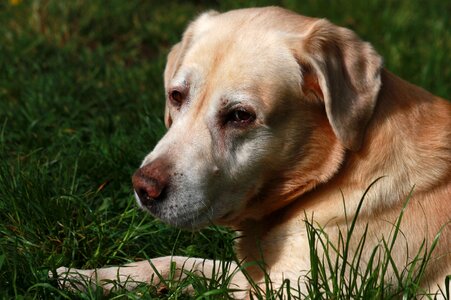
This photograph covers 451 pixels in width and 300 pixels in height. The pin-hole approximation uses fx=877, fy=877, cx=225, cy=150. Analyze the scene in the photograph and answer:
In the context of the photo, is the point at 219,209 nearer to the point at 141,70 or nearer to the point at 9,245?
the point at 9,245

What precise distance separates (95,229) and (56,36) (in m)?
3.35

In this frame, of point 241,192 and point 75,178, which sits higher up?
point 241,192

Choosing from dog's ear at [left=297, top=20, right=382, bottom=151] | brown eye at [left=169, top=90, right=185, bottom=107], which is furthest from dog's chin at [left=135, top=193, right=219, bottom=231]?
dog's ear at [left=297, top=20, right=382, bottom=151]

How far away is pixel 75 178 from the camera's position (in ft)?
14.5

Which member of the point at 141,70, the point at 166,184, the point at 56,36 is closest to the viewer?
the point at 166,184

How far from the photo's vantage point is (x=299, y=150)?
143 inches

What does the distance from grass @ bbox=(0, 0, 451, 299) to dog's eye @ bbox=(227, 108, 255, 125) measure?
524mm

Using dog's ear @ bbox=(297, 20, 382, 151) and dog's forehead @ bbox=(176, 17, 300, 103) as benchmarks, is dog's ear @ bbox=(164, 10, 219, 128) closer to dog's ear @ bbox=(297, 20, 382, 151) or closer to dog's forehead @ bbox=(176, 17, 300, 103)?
dog's forehead @ bbox=(176, 17, 300, 103)

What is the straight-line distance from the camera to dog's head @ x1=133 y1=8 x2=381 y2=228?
3494mm

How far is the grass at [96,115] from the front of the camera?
3842 millimetres

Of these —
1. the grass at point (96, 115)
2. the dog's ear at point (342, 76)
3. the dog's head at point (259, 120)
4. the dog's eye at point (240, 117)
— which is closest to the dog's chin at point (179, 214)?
the dog's head at point (259, 120)

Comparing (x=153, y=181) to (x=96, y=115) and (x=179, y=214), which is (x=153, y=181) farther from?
(x=96, y=115)

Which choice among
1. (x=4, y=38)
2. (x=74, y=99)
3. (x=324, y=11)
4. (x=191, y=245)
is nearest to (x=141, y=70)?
(x=74, y=99)

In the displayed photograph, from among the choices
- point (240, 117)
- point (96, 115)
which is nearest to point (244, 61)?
point (240, 117)
